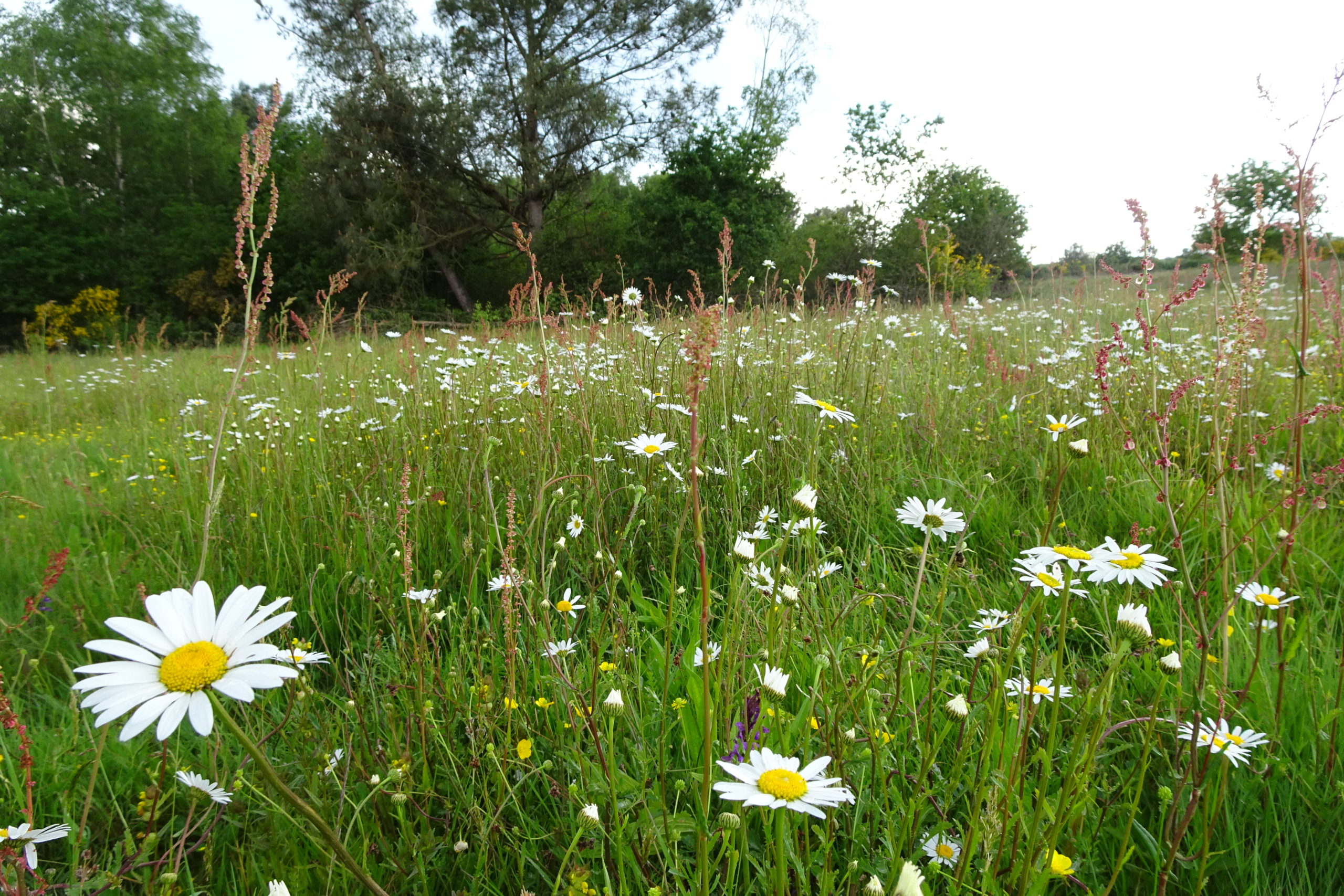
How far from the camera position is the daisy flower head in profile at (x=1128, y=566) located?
2.82 ft

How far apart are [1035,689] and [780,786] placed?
2.08 feet

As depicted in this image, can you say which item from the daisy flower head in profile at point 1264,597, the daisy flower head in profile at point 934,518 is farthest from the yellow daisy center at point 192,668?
the daisy flower head in profile at point 1264,597

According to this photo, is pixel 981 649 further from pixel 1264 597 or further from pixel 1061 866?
pixel 1264 597

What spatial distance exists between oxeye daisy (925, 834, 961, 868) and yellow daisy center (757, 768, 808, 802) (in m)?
0.37

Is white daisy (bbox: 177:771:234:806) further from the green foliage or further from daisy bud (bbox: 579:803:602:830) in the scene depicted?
the green foliage

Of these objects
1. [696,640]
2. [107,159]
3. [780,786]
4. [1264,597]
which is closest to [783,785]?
[780,786]

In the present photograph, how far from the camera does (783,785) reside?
62 cm

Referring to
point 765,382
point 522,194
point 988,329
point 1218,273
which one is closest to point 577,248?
point 522,194

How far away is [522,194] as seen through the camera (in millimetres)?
17547

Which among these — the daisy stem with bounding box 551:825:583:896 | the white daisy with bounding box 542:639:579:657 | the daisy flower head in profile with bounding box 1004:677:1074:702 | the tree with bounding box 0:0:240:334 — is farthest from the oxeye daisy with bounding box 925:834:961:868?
the tree with bounding box 0:0:240:334

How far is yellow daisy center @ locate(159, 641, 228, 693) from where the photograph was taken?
571mm

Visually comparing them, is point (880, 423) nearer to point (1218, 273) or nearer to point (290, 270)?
point (1218, 273)

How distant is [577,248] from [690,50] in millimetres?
5889

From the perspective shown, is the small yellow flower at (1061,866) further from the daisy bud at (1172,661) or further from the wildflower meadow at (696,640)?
the daisy bud at (1172,661)
